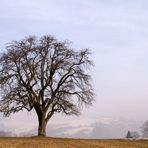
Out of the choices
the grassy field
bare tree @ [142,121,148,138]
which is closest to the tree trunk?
the grassy field

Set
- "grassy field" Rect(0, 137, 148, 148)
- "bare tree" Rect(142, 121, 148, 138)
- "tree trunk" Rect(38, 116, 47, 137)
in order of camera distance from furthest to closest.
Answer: "bare tree" Rect(142, 121, 148, 138) → "tree trunk" Rect(38, 116, 47, 137) → "grassy field" Rect(0, 137, 148, 148)

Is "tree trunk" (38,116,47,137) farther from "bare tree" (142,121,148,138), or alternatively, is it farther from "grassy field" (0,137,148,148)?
"bare tree" (142,121,148,138)

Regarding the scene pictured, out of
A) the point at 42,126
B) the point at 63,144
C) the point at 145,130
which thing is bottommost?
the point at 63,144

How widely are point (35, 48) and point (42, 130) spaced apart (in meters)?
10.0

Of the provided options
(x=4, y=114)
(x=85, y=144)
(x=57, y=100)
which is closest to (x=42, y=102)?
(x=57, y=100)

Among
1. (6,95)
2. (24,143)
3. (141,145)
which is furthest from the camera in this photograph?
(6,95)

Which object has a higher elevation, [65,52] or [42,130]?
[65,52]

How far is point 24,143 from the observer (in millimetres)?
36812

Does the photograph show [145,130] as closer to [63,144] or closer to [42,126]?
[42,126]

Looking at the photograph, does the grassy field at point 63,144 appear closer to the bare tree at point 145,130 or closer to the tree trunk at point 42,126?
the tree trunk at point 42,126

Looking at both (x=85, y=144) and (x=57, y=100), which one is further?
(x=57, y=100)

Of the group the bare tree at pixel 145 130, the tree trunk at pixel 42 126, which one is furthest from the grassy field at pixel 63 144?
the bare tree at pixel 145 130

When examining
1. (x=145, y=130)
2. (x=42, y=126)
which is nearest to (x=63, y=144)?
(x=42, y=126)

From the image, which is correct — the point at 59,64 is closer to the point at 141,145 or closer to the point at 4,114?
the point at 4,114
